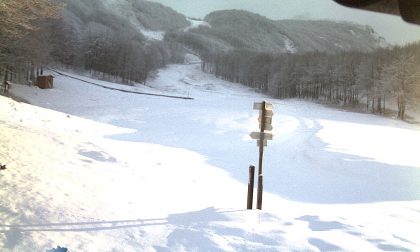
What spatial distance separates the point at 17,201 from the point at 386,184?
14.3 m

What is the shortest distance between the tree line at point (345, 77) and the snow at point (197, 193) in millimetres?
35176

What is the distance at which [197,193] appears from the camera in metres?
12.1

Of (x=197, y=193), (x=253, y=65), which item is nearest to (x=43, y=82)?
(x=197, y=193)

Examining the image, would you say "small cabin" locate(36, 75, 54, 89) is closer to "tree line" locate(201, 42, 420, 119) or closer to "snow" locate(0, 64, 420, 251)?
"snow" locate(0, 64, 420, 251)

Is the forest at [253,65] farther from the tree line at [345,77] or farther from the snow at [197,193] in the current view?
the snow at [197,193]

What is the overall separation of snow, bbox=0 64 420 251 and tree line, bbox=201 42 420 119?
35176mm

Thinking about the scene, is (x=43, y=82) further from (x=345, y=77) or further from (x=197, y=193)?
(x=345, y=77)

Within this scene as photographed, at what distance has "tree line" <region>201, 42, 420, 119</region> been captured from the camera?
193 ft

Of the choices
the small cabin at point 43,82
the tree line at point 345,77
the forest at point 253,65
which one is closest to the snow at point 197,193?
the forest at point 253,65

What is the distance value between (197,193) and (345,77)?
7484 centimetres

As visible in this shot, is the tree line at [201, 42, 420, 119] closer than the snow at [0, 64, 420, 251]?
No

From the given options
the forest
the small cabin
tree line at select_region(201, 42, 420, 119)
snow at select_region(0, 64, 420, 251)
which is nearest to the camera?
snow at select_region(0, 64, 420, 251)

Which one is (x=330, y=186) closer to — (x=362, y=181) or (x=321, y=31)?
(x=362, y=181)

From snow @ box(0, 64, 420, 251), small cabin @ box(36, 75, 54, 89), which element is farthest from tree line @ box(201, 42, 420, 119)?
small cabin @ box(36, 75, 54, 89)
